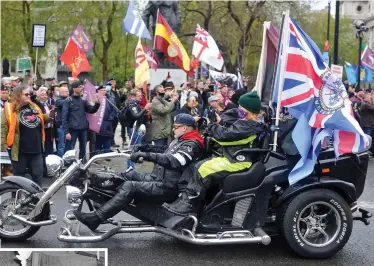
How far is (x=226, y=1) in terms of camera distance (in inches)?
1357

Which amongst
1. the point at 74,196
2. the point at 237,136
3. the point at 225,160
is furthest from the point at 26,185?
the point at 237,136

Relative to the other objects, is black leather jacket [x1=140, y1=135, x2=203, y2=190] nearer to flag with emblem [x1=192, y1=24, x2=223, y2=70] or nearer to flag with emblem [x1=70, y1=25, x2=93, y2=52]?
flag with emblem [x1=70, y1=25, x2=93, y2=52]

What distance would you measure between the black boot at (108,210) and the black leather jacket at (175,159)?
0.39m

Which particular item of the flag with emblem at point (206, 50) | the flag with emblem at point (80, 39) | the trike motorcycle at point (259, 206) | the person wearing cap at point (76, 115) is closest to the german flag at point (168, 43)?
the flag with emblem at point (206, 50)

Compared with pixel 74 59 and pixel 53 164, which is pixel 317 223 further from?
pixel 74 59

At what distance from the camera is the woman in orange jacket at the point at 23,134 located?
8.21 metres

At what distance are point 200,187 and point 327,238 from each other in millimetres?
→ 1337

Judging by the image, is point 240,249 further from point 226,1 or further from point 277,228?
point 226,1

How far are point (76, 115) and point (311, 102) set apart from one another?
638 cm

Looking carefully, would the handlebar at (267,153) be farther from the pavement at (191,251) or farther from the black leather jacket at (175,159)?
the pavement at (191,251)

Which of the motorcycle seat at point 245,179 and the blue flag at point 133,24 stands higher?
the blue flag at point 133,24

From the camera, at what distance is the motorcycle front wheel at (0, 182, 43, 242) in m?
6.44

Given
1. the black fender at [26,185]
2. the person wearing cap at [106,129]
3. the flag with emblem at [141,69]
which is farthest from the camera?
the flag with emblem at [141,69]

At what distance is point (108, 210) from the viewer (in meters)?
5.95
